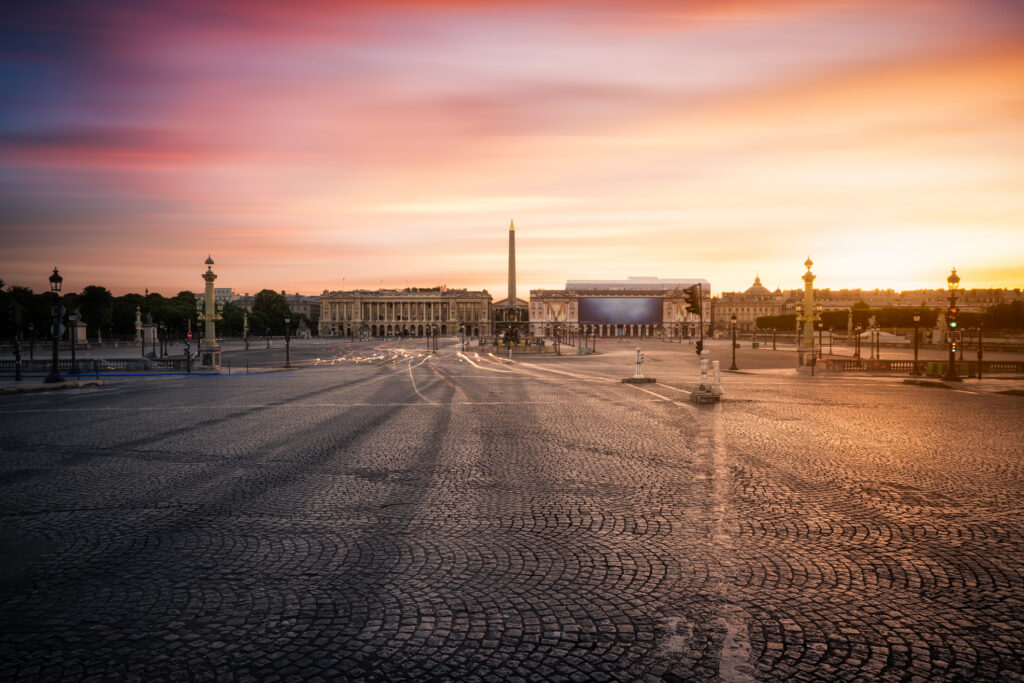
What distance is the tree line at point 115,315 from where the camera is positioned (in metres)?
81.8

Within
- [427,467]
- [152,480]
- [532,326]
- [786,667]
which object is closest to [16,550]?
[152,480]

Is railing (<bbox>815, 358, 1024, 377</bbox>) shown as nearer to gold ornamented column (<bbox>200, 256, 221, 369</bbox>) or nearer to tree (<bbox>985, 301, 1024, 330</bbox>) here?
gold ornamented column (<bbox>200, 256, 221, 369</bbox>)

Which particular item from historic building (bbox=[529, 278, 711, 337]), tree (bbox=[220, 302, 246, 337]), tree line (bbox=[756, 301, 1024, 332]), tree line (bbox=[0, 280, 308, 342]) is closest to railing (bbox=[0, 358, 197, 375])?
tree line (bbox=[0, 280, 308, 342])

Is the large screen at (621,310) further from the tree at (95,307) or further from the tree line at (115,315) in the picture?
the tree at (95,307)

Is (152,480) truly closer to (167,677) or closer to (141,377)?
(167,677)

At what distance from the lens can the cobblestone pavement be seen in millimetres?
4309

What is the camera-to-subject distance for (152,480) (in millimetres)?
9195

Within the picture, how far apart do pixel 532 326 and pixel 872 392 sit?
6509 inches

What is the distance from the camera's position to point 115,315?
389 ft

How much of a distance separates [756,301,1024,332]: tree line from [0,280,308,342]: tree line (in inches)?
4386

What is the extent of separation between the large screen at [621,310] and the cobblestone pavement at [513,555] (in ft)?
550

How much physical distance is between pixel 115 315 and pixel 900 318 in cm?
16416

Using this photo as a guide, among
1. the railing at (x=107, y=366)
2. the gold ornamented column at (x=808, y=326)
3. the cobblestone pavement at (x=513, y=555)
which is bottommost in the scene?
the railing at (x=107, y=366)

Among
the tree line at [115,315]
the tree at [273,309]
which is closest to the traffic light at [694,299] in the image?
the tree line at [115,315]
